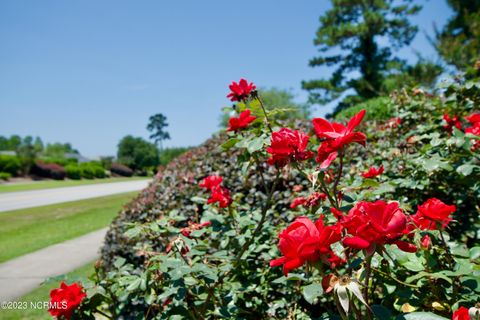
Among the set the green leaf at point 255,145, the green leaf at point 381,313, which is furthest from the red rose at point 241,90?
the green leaf at point 381,313

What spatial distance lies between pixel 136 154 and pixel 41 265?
51054mm

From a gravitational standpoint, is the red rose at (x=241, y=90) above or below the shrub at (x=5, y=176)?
above

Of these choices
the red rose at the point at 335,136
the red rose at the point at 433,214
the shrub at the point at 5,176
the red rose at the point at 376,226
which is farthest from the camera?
the shrub at the point at 5,176

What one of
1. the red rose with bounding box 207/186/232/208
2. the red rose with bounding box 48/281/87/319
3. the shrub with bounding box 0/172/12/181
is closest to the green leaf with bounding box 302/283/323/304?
the red rose with bounding box 207/186/232/208

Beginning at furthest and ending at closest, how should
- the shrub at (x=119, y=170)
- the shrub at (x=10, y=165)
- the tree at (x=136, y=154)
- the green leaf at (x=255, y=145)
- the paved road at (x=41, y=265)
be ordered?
the tree at (x=136, y=154) → the shrub at (x=119, y=170) → the shrub at (x=10, y=165) → the paved road at (x=41, y=265) → the green leaf at (x=255, y=145)

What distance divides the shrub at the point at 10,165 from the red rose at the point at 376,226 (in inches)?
1355

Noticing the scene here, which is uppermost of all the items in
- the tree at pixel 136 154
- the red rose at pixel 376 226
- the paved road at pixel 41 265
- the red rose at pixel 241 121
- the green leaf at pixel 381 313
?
the tree at pixel 136 154

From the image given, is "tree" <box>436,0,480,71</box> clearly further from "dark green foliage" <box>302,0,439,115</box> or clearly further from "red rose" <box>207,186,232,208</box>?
"red rose" <box>207,186,232,208</box>

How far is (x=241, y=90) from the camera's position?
1.79 metres

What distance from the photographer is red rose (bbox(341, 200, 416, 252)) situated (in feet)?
2.56

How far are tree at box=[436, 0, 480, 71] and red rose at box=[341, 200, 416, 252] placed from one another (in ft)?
50.6

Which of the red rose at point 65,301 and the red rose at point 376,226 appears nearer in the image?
the red rose at point 376,226

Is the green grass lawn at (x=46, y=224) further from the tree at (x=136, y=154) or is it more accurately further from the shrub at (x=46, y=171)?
the tree at (x=136, y=154)

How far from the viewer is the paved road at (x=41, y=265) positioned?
428cm
